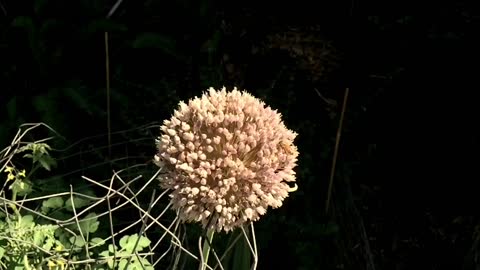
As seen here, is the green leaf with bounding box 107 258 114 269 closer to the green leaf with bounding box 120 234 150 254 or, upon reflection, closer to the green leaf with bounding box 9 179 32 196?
the green leaf with bounding box 120 234 150 254

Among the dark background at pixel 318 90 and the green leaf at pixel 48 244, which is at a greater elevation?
the dark background at pixel 318 90

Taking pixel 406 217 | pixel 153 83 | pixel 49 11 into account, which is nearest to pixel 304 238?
pixel 406 217

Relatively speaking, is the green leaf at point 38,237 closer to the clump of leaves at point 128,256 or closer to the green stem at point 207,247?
the clump of leaves at point 128,256

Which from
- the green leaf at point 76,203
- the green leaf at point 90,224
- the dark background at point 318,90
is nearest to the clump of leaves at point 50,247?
the green leaf at point 90,224

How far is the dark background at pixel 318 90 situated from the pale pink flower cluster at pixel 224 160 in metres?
1.02

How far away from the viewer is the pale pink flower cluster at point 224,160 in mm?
1082

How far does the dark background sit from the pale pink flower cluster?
1.02 metres

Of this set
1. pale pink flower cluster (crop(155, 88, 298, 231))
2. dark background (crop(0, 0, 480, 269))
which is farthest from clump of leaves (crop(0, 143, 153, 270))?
dark background (crop(0, 0, 480, 269))

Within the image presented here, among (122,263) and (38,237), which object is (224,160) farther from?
(38,237)

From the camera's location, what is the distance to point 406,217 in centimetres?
237

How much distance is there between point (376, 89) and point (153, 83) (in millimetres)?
888

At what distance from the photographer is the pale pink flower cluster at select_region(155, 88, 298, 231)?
3.55ft

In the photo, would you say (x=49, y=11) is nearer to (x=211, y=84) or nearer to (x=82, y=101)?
(x=82, y=101)

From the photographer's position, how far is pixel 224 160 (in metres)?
1.08
